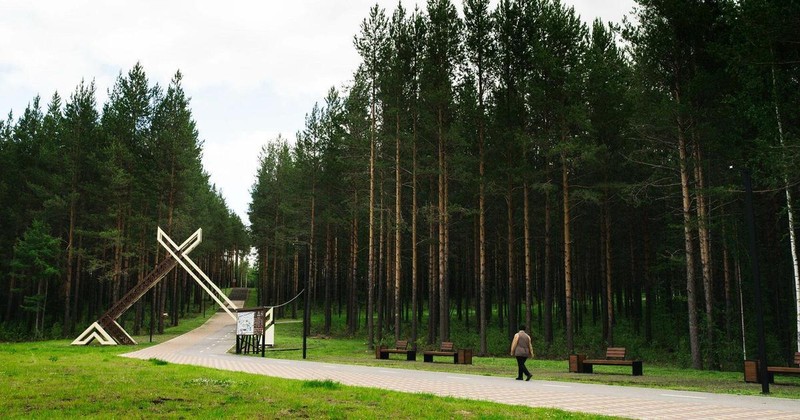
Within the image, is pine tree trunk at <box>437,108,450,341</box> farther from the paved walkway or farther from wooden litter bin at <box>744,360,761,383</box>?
wooden litter bin at <box>744,360,761,383</box>

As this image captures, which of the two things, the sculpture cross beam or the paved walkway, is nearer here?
the paved walkway

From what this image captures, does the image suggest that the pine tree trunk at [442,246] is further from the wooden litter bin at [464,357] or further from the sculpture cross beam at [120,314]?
the sculpture cross beam at [120,314]

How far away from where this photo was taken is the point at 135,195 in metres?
41.8

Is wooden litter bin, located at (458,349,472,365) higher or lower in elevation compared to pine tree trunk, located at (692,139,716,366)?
lower

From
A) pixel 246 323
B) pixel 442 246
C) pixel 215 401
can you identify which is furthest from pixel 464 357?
pixel 215 401

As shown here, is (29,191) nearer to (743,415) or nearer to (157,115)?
(157,115)

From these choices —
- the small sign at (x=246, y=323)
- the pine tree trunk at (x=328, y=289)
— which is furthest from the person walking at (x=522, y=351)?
the pine tree trunk at (x=328, y=289)

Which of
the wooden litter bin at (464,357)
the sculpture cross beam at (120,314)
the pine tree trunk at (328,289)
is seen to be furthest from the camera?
the pine tree trunk at (328,289)

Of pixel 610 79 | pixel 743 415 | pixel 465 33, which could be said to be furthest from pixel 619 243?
pixel 743 415

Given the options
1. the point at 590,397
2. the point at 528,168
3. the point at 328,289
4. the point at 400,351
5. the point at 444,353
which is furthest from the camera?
the point at 328,289

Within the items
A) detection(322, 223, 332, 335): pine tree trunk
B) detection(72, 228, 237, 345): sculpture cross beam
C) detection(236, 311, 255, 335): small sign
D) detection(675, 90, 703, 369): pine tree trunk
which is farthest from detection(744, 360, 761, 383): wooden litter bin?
detection(322, 223, 332, 335): pine tree trunk

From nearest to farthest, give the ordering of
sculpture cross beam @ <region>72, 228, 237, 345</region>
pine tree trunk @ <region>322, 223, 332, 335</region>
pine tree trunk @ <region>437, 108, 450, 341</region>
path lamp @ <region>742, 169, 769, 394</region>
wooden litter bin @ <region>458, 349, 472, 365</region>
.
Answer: path lamp @ <region>742, 169, 769, 394</region> → wooden litter bin @ <region>458, 349, 472, 365</region> → pine tree trunk @ <region>437, 108, 450, 341</region> → sculpture cross beam @ <region>72, 228, 237, 345</region> → pine tree trunk @ <region>322, 223, 332, 335</region>

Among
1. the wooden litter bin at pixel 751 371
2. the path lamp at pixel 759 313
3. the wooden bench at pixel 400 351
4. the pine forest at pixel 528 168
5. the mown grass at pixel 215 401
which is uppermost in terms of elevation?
the pine forest at pixel 528 168

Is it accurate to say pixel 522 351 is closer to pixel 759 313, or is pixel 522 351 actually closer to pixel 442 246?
pixel 759 313
